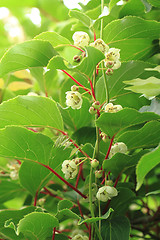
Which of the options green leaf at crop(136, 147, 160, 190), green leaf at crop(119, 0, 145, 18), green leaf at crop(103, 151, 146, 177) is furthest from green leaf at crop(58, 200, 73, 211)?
green leaf at crop(119, 0, 145, 18)

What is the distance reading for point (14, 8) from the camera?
1.62 meters

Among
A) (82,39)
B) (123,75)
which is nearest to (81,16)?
(82,39)

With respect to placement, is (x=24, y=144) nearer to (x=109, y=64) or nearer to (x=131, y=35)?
(x=109, y=64)

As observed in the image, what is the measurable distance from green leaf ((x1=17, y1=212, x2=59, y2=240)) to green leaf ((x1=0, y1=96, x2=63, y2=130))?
216mm

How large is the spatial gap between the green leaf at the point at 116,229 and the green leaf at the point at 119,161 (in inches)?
4.7

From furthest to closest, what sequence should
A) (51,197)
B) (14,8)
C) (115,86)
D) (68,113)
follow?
(14,8)
(51,197)
(68,113)
(115,86)

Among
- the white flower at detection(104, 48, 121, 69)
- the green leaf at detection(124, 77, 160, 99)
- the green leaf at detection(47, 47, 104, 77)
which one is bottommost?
the green leaf at detection(124, 77, 160, 99)

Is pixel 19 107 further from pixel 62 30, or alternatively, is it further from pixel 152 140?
pixel 62 30

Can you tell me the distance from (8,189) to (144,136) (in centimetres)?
51

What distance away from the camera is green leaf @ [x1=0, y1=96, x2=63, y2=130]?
70 centimetres

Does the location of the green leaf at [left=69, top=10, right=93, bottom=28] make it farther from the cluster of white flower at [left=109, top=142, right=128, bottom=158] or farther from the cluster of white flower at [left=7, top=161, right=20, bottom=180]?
the cluster of white flower at [left=7, top=161, right=20, bottom=180]

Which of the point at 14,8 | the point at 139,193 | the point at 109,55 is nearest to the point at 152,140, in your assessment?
the point at 109,55

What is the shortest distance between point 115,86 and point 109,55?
0.35 ft

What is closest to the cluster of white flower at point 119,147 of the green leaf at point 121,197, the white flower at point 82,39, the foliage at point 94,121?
the foliage at point 94,121
